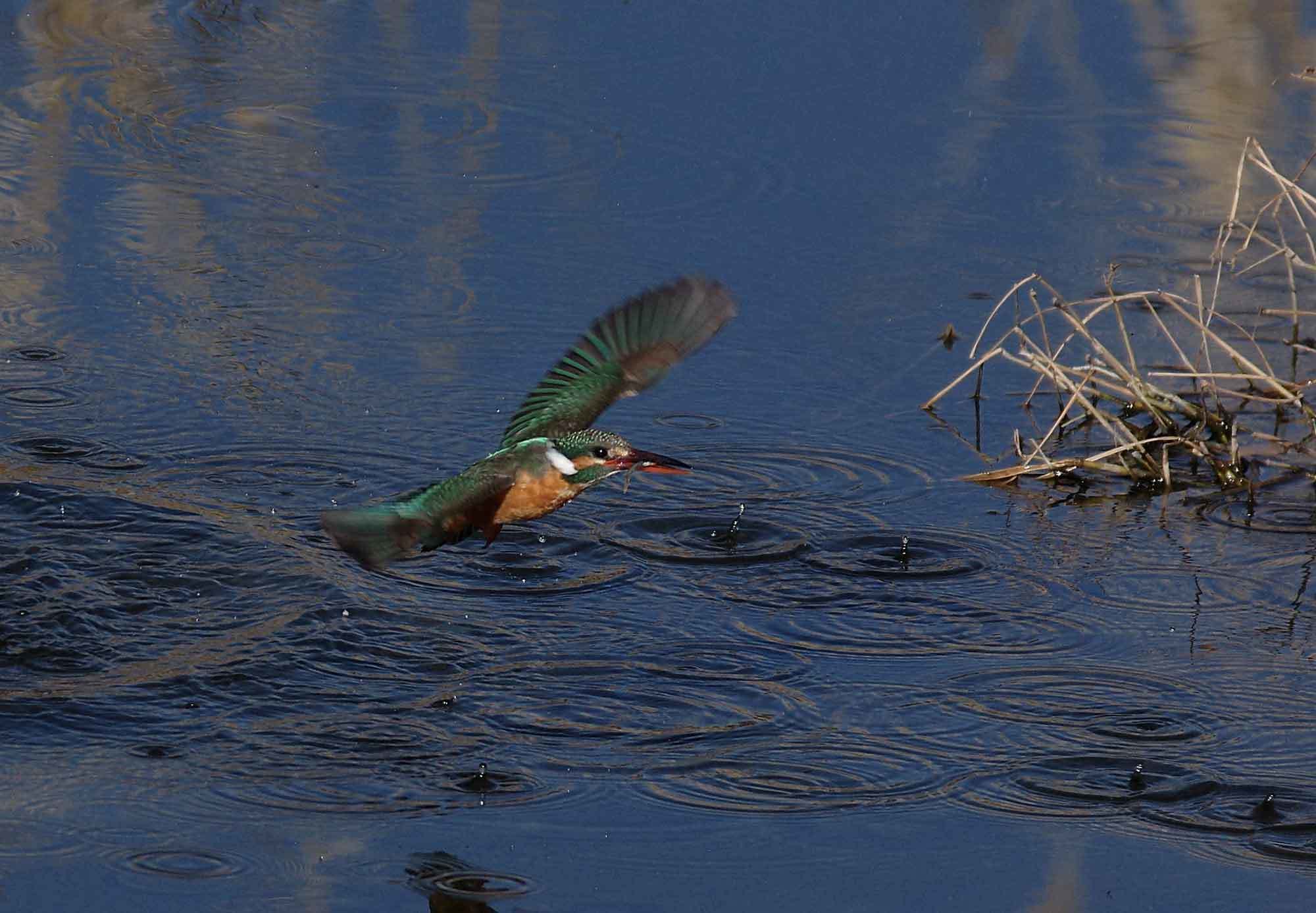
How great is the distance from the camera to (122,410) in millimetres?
5891

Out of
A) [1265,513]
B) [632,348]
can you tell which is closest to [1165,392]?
[1265,513]

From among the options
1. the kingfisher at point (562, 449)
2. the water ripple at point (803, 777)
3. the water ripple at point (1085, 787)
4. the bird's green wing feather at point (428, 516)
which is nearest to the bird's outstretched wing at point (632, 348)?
Answer: the kingfisher at point (562, 449)

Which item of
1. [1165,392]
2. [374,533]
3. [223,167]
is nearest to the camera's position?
[374,533]

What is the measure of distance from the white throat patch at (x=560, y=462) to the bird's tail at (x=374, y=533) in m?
0.33

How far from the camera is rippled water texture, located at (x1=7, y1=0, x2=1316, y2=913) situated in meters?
3.98

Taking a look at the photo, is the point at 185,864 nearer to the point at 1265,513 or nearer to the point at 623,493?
the point at 623,493

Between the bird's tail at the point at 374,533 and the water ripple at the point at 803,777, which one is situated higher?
the bird's tail at the point at 374,533

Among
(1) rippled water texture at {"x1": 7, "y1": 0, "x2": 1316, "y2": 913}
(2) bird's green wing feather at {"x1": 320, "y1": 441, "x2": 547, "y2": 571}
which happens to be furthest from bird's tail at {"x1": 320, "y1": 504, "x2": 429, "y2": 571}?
(1) rippled water texture at {"x1": 7, "y1": 0, "x2": 1316, "y2": 913}

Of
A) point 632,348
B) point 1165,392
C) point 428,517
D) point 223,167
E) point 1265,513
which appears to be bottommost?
point 1265,513

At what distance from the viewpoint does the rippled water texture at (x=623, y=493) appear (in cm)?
398

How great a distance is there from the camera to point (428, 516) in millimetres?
4004

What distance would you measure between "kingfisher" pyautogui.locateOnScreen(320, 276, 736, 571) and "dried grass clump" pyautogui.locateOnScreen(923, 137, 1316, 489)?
1203mm

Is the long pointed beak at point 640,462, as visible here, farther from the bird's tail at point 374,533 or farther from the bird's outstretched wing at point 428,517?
the bird's tail at point 374,533

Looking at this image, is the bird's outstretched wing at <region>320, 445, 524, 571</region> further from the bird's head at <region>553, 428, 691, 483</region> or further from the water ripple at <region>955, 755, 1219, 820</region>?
the water ripple at <region>955, 755, 1219, 820</region>
